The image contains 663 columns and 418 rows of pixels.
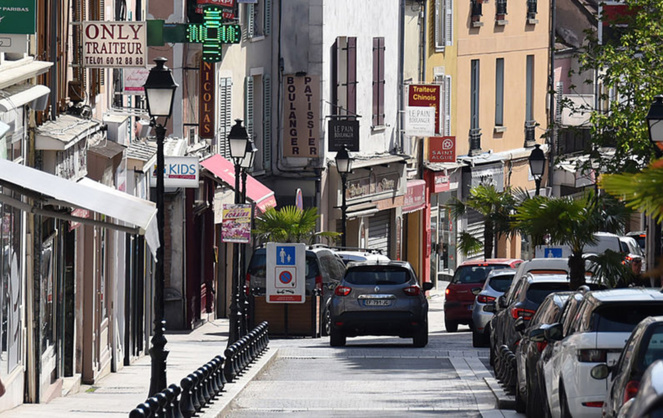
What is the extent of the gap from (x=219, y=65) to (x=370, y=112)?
11.7 metres

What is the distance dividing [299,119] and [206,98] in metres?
7.64

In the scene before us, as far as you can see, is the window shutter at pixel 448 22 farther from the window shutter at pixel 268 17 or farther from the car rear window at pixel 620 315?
the car rear window at pixel 620 315

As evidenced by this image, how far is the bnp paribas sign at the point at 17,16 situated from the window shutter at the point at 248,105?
2301 cm

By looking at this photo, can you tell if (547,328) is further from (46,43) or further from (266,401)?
(46,43)

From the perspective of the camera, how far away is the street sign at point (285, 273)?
28.0m

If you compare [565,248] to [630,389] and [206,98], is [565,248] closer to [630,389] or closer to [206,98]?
[206,98]

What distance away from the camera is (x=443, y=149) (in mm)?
49344

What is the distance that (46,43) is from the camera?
17.5 meters

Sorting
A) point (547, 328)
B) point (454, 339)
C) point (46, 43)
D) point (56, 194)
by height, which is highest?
point (46, 43)

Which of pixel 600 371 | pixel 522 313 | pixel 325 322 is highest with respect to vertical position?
pixel 600 371

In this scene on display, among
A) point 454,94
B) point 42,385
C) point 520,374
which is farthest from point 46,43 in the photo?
point 454,94

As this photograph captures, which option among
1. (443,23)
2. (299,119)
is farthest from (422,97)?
(299,119)

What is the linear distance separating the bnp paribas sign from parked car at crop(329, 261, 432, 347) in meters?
12.4

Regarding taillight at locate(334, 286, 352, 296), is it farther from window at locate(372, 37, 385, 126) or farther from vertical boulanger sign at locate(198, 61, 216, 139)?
window at locate(372, 37, 385, 126)
